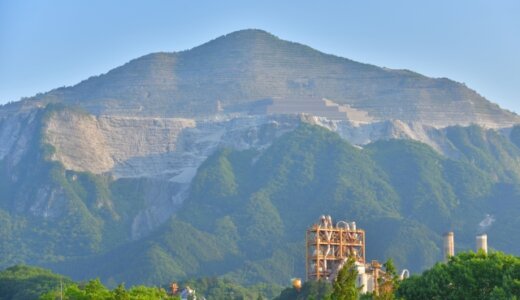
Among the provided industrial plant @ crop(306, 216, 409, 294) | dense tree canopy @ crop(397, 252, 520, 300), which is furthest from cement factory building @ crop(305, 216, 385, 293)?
dense tree canopy @ crop(397, 252, 520, 300)

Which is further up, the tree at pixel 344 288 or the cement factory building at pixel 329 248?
the tree at pixel 344 288

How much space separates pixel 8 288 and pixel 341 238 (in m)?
32.1

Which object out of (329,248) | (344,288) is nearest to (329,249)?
(329,248)

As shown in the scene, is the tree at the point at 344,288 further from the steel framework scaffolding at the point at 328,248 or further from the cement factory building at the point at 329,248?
the steel framework scaffolding at the point at 328,248

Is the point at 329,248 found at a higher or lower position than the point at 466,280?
lower

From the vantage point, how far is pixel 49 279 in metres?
170

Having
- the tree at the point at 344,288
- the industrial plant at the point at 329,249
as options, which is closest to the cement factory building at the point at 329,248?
the industrial plant at the point at 329,249

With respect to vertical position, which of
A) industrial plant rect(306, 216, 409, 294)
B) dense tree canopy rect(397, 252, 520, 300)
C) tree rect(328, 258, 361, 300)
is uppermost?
tree rect(328, 258, 361, 300)

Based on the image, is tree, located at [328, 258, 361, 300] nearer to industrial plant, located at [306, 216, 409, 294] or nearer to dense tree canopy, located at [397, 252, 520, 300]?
dense tree canopy, located at [397, 252, 520, 300]

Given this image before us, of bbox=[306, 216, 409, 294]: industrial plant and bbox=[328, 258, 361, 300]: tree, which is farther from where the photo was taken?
bbox=[306, 216, 409, 294]: industrial plant

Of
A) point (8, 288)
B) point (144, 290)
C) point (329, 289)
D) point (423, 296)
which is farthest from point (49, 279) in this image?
point (423, 296)

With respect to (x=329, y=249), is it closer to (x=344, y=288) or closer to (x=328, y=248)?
(x=328, y=248)

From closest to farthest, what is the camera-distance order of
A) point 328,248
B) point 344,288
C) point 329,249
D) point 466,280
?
point 344,288
point 466,280
point 328,248
point 329,249

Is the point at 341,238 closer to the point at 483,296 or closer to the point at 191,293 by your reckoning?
the point at 191,293
